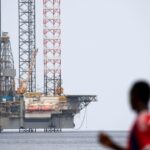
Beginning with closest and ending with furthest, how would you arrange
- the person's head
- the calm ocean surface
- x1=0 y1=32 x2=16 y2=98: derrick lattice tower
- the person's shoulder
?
the person's shoulder < the person's head < the calm ocean surface < x1=0 y1=32 x2=16 y2=98: derrick lattice tower

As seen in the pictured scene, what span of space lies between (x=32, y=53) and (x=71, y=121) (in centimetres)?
1228

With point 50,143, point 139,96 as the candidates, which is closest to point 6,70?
point 50,143

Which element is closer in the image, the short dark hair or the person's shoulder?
the person's shoulder

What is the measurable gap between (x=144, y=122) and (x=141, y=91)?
29 centimetres

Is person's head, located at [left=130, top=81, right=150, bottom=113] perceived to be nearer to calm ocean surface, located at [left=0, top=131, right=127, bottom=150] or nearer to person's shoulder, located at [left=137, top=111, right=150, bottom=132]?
person's shoulder, located at [left=137, top=111, right=150, bottom=132]

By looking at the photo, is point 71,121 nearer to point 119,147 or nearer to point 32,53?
point 32,53

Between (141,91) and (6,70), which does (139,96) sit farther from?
(6,70)

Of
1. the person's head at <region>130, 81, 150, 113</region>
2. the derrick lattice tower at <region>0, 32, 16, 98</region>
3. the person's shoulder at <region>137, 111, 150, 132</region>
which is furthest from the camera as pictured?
the derrick lattice tower at <region>0, 32, 16, 98</region>

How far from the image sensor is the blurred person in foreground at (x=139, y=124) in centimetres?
666

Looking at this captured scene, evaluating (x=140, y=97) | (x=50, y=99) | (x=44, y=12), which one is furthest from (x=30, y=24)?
(x=140, y=97)

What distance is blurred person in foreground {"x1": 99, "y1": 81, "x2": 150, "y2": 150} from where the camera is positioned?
6.66m

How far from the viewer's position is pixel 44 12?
140 m

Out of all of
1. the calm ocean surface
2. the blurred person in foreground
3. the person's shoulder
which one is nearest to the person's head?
the blurred person in foreground

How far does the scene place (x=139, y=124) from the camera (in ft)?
21.9
